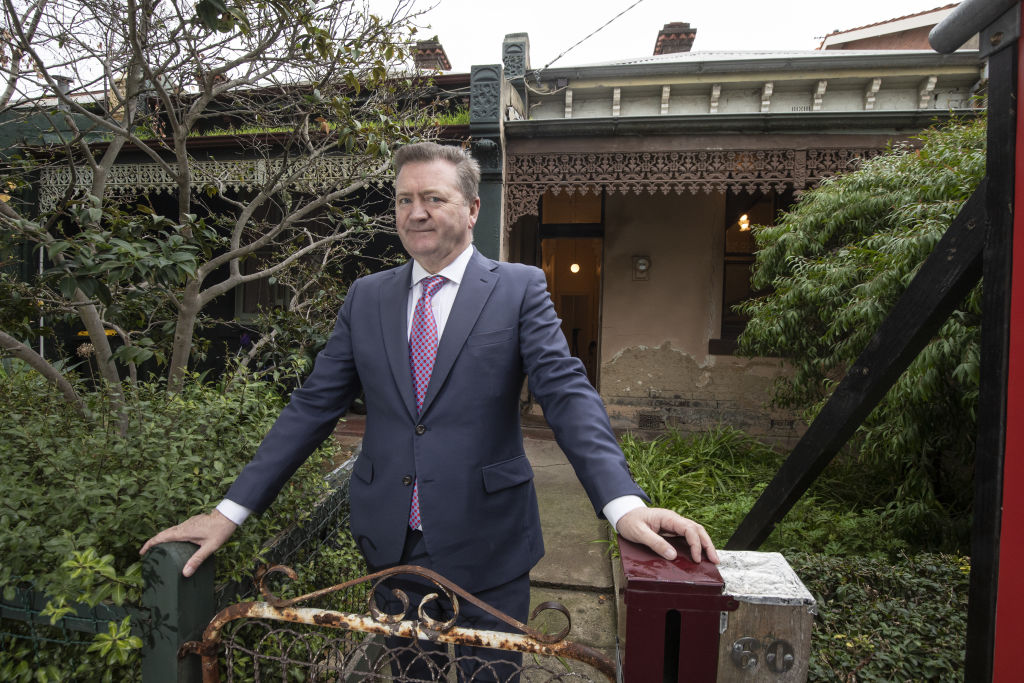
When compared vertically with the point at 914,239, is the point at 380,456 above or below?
below

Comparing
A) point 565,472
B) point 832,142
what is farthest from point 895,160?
point 565,472

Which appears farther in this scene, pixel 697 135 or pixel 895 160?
pixel 697 135

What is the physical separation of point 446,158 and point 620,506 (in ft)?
3.61

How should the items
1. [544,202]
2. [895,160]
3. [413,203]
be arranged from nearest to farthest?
[413,203]
[895,160]
[544,202]

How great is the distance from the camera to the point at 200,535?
136 centimetres

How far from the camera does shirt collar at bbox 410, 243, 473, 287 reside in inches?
69.2

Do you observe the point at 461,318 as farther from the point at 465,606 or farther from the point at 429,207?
the point at 465,606

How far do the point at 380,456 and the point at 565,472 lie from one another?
440 cm

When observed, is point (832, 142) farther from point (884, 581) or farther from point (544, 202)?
point (884, 581)

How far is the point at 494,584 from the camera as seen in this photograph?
1688 millimetres

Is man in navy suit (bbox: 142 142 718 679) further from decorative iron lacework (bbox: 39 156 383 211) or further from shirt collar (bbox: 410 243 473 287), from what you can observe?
decorative iron lacework (bbox: 39 156 383 211)

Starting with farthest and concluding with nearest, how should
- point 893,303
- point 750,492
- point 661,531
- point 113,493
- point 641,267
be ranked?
1. point 641,267
2. point 750,492
3. point 893,303
4. point 113,493
5. point 661,531

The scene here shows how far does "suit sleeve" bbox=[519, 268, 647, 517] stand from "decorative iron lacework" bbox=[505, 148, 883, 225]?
14.1 ft

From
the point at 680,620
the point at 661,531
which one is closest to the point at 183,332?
the point at 661,531
